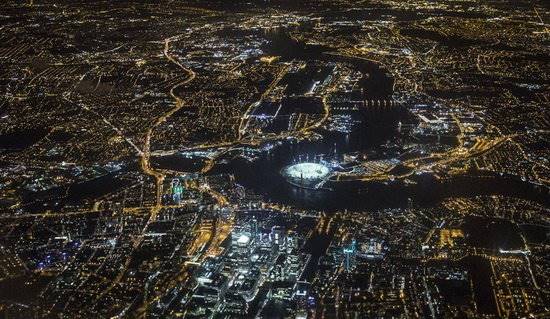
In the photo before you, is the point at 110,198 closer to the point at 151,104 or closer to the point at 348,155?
the point at 348,155

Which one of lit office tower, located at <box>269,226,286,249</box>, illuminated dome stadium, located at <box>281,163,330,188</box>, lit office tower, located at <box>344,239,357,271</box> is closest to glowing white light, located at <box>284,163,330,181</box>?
illuminated dome stadium, located at <box>281,163,330,188</box>

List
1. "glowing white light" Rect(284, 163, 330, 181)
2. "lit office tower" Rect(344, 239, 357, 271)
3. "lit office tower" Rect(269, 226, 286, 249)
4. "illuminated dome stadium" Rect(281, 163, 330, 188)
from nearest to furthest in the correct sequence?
"lit office tower" Rect(344, 239, 357, 271) → "lit office tower" Rect(269, 226, 286, 249) → "illuminated dome stadium" Rect(281, 163, 330, 188) → "glowing white light" Rect(284, 163, 330, 181)

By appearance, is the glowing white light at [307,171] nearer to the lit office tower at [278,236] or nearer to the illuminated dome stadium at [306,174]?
the illuminated dome stadium at [306,174]

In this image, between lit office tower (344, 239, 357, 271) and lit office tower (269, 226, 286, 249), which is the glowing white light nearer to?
lit office tower (269, 226, 286, 249)

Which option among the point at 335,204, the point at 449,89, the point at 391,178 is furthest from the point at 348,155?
the point at 449,89

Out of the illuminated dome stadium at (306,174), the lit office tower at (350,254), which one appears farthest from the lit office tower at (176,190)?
the lit office tower at (350,254)

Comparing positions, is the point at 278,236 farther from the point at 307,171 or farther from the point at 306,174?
the point at 307,171

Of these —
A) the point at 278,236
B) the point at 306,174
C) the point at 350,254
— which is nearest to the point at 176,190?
the point at 306,174
